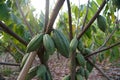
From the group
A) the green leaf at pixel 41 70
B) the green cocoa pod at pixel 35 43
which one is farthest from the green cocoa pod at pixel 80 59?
the green cocoa pod at pixel 35 43

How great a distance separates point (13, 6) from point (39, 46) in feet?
1.75

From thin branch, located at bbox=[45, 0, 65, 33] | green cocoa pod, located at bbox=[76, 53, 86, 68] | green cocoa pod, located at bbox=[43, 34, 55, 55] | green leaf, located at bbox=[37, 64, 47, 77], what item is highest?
thin branch, located at bbox=[45, 0, 65, 33]

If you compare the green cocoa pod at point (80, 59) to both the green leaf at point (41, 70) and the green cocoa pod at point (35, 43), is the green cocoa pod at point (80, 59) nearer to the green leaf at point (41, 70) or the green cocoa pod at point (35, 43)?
the green leaf at point (41, 70)

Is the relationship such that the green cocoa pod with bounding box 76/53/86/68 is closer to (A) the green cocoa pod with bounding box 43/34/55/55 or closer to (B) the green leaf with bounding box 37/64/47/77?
(B) the green leaf with bounding box 37/64/47/77

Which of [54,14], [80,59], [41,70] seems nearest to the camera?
[54,14]

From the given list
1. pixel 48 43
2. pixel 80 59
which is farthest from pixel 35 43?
pixel 80 59

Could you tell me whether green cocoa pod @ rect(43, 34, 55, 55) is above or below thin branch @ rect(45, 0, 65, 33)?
below

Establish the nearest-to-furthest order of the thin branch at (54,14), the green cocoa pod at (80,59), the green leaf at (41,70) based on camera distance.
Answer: the thin branch at (54,14)
the green leaf at (41,70)
the green cocoa pod at (80,59)

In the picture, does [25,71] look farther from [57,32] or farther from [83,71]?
[83,71]

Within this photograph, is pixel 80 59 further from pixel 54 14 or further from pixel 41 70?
pixel 54 14

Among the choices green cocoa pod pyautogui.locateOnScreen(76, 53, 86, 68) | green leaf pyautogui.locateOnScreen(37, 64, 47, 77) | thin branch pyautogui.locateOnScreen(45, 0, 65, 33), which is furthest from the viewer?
green cocoa pod pyautogui.locateOnScreen(76, 53, 86, 68)

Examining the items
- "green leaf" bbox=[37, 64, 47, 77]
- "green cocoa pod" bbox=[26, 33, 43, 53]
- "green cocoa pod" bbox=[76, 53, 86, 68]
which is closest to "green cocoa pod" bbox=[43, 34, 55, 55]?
"green cocoa pod" bbox=[26, 33, 43, 53]

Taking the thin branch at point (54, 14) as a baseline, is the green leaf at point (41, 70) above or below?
below

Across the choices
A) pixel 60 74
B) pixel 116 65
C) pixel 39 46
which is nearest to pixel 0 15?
pixel 39 46
